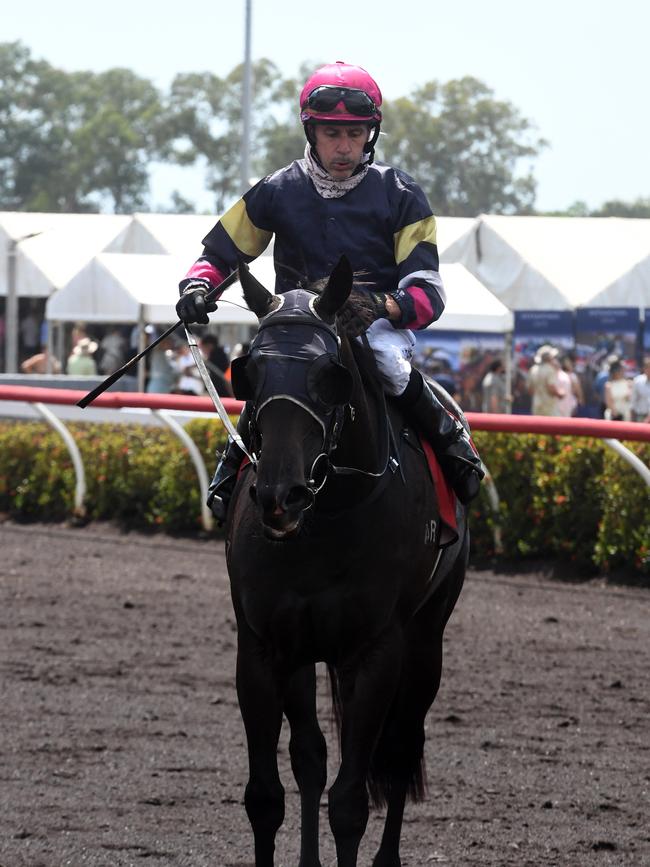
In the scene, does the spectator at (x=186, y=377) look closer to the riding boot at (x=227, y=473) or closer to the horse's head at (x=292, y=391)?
the riding boot at (x=227, y=473)

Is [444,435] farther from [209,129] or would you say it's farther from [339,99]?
[209,129]

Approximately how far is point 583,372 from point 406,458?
14869mm

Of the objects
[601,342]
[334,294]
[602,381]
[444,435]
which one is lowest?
[444,435]

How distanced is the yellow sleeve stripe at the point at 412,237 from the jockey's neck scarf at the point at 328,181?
18 centimetres

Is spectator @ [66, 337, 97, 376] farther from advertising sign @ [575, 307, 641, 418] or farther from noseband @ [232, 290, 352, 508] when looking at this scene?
noseband @ [232, 290, 352, 508]

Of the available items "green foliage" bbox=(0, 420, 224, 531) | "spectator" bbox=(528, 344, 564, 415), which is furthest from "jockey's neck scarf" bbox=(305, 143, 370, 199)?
"spectator" bbox=(528, 344, 564, 415)

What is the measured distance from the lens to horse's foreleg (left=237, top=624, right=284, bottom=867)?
3.72m

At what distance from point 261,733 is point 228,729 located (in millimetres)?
2280

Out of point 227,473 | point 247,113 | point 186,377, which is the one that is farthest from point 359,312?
point 247,113

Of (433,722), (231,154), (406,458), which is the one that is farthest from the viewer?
(231,154)

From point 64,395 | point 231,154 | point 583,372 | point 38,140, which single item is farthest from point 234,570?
point 38,140

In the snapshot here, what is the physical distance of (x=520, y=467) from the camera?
33.1 ft

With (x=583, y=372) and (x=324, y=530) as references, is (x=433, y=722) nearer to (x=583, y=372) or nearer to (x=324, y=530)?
(x=324, y=530)

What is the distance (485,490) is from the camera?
10.0 meters
